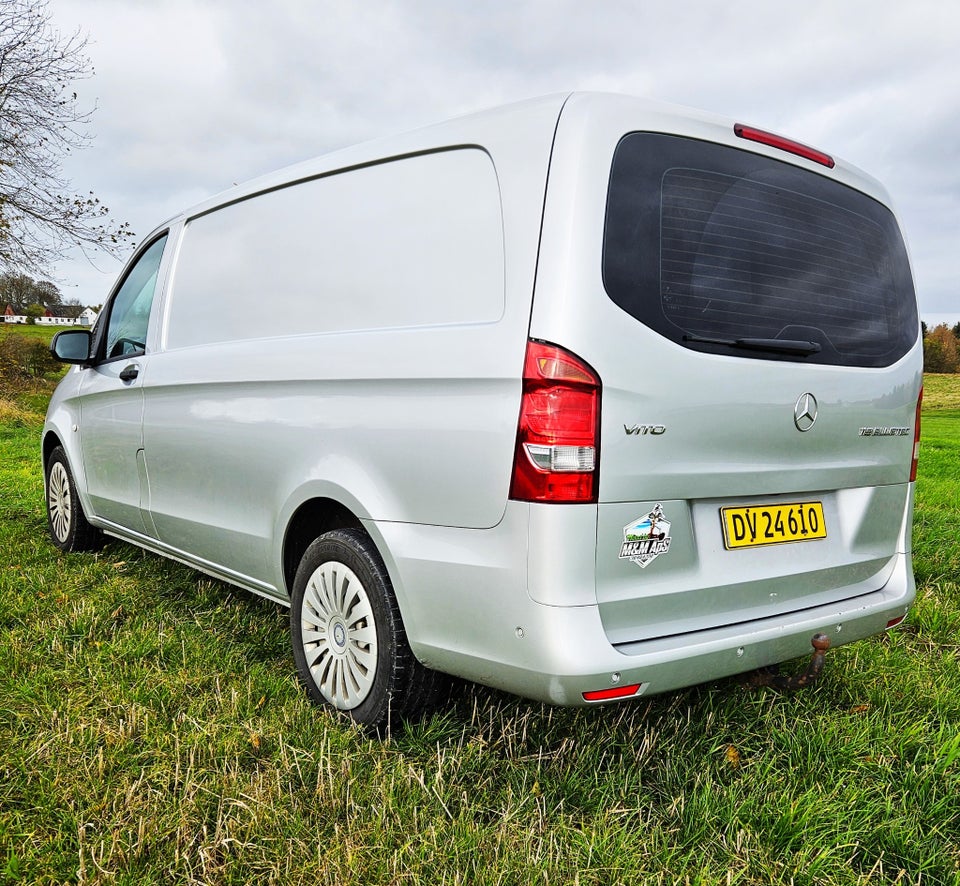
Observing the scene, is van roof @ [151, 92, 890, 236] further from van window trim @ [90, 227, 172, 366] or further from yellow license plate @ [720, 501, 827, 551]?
van window trim @ [90, 227, 172, 366]

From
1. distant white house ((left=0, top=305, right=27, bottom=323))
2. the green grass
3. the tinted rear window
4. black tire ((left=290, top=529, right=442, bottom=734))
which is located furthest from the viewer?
distant white house ((left=0, top=305, right=27, bottom=323))

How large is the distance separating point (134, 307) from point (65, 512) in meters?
1.64

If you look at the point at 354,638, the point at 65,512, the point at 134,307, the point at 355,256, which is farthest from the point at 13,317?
the point at 354,638

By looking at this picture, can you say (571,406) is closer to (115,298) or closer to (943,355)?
(115,298)

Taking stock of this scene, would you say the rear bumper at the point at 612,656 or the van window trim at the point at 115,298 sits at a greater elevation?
the van window trim at the point at 115,298

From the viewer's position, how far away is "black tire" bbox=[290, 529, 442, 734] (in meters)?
2.79

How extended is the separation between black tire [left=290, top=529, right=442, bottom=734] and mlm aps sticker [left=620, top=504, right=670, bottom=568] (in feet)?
2.62

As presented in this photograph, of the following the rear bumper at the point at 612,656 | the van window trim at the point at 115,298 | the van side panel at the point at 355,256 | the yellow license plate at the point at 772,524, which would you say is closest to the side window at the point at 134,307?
the van window trim at the point at 115,298

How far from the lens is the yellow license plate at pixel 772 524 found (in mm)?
2652

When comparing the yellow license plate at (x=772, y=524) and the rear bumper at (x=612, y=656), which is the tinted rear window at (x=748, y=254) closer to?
the yellow license plate at (x=772, y=524)

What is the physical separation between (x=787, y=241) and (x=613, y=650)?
56.6 inches

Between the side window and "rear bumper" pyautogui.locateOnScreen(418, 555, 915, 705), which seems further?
the side window

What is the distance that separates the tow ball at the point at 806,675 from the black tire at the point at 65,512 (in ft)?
13.4

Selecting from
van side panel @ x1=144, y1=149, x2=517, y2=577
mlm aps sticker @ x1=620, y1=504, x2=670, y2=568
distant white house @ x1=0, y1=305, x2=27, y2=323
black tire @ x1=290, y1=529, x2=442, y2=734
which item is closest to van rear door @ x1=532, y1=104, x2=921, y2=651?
mlm aps sticker @ x1=620, y1=504, x2=670, y2=568
